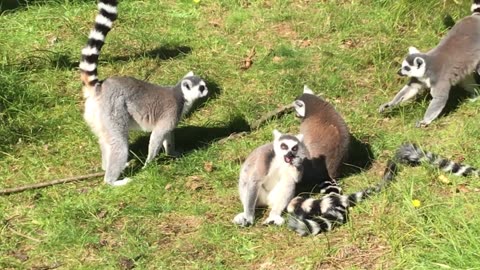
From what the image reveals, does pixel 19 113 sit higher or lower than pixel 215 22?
lower

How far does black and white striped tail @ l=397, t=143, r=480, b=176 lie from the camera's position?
4910mm

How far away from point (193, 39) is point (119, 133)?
2485 mm

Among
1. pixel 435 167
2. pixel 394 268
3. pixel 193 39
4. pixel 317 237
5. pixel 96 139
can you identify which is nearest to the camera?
pixel 394 268

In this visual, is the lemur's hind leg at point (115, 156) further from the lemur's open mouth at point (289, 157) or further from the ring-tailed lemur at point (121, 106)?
the lemur's open mouth at point (289, 157)

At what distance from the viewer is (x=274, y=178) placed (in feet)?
15.5

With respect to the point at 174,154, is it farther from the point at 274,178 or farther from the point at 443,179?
the point at 443,179

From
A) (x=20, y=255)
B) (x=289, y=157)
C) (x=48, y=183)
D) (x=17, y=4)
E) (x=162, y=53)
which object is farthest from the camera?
(x=17, y=4)

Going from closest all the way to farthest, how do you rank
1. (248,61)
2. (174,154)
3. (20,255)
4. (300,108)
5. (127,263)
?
(127,263) → (20,255) → (300,108) → (174,154) → (248,61)

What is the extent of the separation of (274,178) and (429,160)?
1.19 metres

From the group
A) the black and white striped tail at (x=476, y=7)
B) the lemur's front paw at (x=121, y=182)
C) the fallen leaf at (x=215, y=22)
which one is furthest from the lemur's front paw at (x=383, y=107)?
the fallen leaf at (x=215, y=22)

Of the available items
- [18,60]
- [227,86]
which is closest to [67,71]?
[18,60]

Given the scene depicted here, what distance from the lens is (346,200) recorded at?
15.1 ft

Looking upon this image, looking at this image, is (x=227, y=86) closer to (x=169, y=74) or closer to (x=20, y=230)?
(x=169, y=74)

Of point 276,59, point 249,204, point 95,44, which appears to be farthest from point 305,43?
point 249,204
